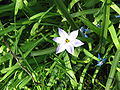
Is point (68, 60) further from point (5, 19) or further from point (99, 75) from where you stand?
point (5, 19)

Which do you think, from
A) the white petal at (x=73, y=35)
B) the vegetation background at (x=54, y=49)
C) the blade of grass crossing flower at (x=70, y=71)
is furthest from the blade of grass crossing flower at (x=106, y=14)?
the blade of grass crossing flower at (x=70, y=71)

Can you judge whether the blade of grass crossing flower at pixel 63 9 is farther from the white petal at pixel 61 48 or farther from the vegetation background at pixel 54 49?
the white petal at pixel 61 48

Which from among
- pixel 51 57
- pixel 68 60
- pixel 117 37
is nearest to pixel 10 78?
pixel 51 57

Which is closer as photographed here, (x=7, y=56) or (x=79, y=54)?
(x=7, y=56)

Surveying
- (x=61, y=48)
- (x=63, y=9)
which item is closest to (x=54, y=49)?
(x=61, y=48)

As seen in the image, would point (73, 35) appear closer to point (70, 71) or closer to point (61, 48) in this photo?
point (61, 48)

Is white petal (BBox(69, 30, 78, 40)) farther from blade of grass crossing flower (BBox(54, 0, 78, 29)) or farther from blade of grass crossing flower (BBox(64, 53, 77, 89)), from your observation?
blade of grass crossing flower (BBox(64, 53, 77, 89))

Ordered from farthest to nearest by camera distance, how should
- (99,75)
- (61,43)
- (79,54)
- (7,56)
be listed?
(99,75), (79,54), (7,56), (61,43)

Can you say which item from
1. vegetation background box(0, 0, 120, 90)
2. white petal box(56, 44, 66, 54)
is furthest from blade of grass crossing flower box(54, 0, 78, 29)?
white petal box(56, 44, 66, 54)
